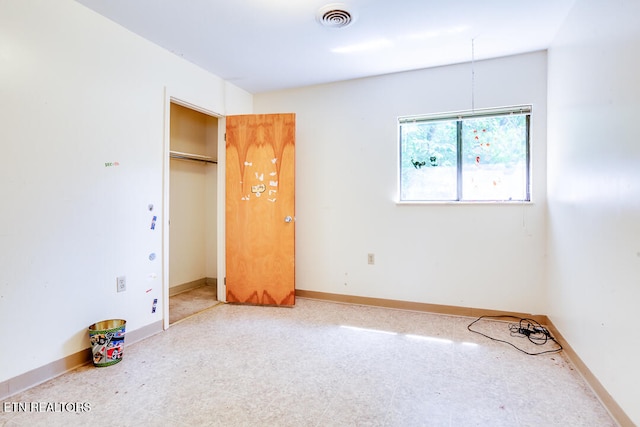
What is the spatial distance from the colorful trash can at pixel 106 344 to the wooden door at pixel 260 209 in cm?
145

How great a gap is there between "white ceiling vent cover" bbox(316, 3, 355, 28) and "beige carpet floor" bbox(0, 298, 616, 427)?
2555 mm

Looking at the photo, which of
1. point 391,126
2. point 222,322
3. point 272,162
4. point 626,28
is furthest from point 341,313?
point 626,28

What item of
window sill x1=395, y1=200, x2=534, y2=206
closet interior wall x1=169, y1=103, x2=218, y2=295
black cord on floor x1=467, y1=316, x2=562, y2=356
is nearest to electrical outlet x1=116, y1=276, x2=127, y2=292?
closet interior wall x1=169, y1=103, x2=218, y2=295

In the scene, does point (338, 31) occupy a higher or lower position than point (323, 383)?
higher

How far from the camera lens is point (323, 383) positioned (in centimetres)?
200

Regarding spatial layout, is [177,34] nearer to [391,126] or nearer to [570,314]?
[391,126]

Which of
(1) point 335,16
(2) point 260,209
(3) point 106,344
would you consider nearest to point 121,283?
(3) point 106,344

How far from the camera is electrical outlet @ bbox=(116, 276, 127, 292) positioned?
2482mm

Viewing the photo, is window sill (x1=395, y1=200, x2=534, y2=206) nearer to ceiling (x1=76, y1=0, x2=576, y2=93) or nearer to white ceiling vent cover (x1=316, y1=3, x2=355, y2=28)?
ceiling (x1=76, y1=0, x2=576, y2=93)

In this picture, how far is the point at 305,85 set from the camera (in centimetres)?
377

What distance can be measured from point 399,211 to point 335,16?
1967mm

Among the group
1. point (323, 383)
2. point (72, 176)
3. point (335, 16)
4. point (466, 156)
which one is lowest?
point (323, 383)

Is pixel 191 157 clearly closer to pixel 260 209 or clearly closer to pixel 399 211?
pixel 260 209

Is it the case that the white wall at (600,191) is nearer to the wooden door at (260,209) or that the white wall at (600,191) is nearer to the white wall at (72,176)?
the wooden door at (260,209)
